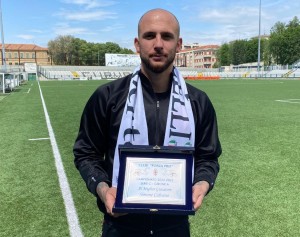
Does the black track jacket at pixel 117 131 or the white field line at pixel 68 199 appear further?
the white field line at pixel 68 199

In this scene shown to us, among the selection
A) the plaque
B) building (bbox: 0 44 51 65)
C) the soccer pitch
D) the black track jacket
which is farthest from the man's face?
building (bbox: 0 44 51 65)

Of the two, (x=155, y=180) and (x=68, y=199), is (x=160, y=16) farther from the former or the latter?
(x=68, y=199)

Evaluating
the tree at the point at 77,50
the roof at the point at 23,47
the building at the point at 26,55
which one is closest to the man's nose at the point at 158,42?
the tree at the point at 77,50

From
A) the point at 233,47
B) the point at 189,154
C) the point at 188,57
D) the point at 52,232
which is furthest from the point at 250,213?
the point at 188,57

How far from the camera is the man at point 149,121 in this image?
1.82m

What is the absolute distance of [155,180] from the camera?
5.26 feet

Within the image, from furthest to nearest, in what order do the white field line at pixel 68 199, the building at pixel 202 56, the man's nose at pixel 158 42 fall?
the building at pixel 202 56 → the white field line at pixel 68 199 → the man's nose at pixel 158 42

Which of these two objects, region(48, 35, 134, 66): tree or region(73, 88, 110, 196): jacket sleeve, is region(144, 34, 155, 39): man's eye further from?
region(48, 35, 134, 66): tree

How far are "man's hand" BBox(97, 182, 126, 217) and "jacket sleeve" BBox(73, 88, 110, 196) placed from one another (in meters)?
0.12

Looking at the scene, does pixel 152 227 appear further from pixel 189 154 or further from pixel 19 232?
pixel 19 232

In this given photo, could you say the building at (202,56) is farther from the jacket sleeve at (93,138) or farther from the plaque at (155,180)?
the plaque at (155,180)

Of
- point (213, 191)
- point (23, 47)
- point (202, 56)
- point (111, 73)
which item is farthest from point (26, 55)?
point (213, 191)

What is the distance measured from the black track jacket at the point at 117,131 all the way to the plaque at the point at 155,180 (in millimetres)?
240

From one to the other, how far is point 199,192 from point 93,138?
2.06ft
